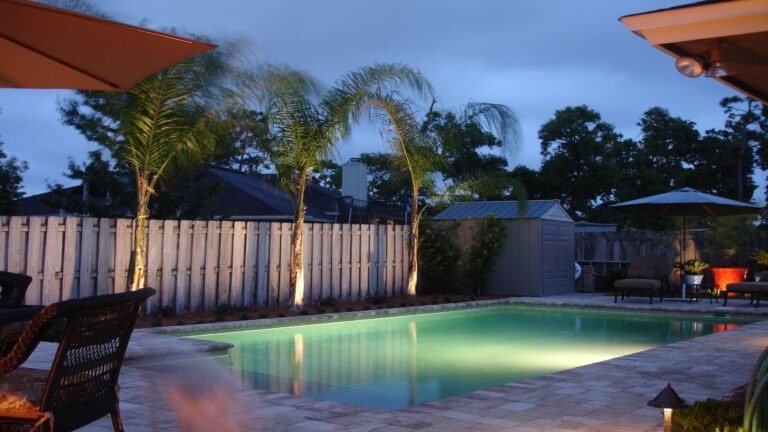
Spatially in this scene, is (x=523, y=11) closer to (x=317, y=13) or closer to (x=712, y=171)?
(x=317, y=13)

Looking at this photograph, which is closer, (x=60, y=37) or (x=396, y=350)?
(x=60, y=37)

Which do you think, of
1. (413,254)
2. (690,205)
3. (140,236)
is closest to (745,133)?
(690,205)

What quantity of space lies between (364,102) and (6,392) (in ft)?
31.7

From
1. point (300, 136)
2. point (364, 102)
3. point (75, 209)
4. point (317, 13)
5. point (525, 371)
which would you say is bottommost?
point (525, 371)

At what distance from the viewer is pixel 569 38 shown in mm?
20875

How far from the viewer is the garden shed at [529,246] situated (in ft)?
48.1

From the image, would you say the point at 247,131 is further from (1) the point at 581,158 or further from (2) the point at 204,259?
(1) the point at 581,158

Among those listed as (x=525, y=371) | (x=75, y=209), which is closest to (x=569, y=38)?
(x=75, y=209)

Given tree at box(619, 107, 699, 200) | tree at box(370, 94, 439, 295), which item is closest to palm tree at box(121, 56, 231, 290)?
tree at box(370, 94, 439, 295)

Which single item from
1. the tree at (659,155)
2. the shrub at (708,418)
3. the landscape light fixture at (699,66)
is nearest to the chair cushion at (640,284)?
the shrub at (708,418)

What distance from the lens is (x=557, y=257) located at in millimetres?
15250

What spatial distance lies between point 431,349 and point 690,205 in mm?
7678

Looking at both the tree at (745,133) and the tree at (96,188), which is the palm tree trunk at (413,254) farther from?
the tree at (745,133)

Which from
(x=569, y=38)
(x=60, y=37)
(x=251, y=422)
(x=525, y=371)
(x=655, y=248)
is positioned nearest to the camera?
(x=60, y=37)
